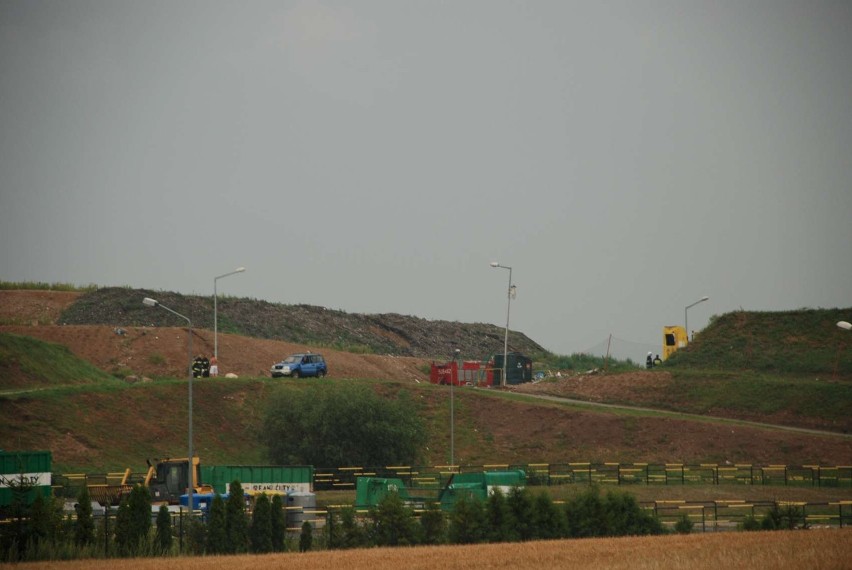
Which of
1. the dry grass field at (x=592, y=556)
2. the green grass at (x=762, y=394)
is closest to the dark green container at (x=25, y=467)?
the dry grass field at (x=592, y=556)

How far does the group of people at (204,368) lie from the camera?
8269 centimetres

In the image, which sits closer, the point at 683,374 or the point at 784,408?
the point at 784,408

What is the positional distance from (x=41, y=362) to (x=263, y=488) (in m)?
29.3

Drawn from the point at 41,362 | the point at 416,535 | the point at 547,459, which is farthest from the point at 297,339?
the point at 416,535

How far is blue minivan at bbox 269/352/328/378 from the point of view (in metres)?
83.4

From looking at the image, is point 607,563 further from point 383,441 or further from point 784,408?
point 784,408

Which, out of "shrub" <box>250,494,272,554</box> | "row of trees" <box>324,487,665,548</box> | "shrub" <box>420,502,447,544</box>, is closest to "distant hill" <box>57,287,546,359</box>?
"shrub" <box>250,494,272,554</box>

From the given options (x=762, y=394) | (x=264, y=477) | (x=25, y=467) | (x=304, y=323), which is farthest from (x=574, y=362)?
(x=25, y=467)

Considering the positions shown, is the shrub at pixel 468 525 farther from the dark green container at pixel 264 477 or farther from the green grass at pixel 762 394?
the green grass at pixel 762 394

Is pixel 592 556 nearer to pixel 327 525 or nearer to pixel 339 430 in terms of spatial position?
pixel 327 525

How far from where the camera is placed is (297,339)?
113m

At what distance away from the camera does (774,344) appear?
318 feet

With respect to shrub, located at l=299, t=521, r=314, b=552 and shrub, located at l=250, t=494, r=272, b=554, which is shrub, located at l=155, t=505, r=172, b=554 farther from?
shrub, located at l=299, t=521, r=314, b=552

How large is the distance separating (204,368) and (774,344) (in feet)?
148
